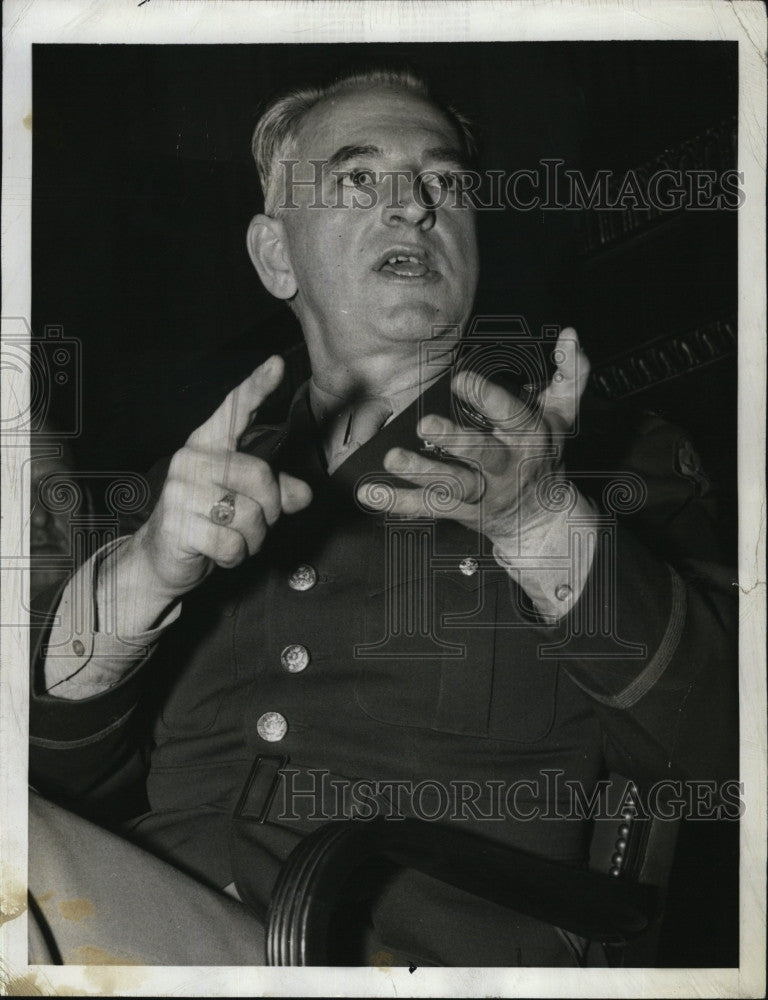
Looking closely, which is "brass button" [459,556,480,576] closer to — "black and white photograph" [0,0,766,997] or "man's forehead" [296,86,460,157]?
"black and white photograph" [0,0,766,997]

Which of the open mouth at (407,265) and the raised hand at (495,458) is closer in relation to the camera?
the raised hand at (495,458)

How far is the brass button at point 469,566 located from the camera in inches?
36.6

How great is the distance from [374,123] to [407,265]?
0.13 m

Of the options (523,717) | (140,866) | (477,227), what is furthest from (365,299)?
(140,866)

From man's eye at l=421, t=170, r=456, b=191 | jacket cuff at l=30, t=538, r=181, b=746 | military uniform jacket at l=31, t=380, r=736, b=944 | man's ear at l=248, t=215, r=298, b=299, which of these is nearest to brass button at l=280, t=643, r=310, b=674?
military uniform jacket at l=31, t=380, r=736, b=944

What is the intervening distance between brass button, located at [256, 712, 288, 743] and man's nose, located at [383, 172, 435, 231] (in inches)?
17.5

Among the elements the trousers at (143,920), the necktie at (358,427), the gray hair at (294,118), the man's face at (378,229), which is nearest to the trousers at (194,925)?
the trousers at (143,920)

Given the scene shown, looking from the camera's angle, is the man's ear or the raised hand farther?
the man's ear

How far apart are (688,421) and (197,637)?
48cm

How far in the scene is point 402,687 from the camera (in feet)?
3.05

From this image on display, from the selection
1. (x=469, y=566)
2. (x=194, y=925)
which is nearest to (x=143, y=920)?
(x=194, y=925)

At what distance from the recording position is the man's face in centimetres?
95

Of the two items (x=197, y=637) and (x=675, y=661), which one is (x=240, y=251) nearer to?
(x=197, y=637)

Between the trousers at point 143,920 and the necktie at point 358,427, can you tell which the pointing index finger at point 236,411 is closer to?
the necktie at point 358,427
